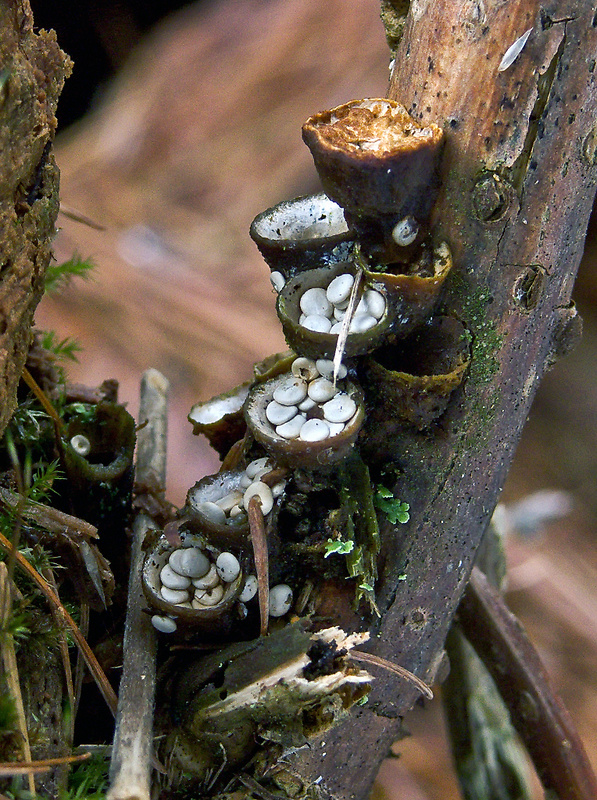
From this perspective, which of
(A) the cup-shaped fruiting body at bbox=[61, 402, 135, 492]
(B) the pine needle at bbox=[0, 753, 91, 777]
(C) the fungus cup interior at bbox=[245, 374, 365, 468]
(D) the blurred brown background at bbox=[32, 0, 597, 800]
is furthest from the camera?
(D) the blurred brown background at bbox=[32, 0, 597, 800]

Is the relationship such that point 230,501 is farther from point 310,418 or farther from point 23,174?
point 23,174

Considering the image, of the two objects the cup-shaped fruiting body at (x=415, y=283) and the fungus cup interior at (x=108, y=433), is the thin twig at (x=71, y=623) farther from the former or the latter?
the cup-shaped fruiting body at (x=415, y=283)

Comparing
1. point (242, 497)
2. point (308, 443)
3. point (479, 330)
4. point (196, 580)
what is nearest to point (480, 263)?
point (479, 330)

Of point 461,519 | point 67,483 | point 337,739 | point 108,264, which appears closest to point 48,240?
point 67,483

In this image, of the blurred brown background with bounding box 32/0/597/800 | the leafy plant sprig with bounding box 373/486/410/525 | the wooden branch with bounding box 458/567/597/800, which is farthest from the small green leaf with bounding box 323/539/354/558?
the blurred brown background with bounding box 32/0/597/800

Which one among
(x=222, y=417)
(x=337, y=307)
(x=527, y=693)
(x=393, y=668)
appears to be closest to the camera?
(x=337, y=307)

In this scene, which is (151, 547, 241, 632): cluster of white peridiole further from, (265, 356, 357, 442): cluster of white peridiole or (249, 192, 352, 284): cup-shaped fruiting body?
(249, 192, 352, 284): cup-shaped fruiting body

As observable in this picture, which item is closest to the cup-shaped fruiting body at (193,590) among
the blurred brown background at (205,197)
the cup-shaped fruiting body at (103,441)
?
the cup-shaped fruiting body at (103,441)
